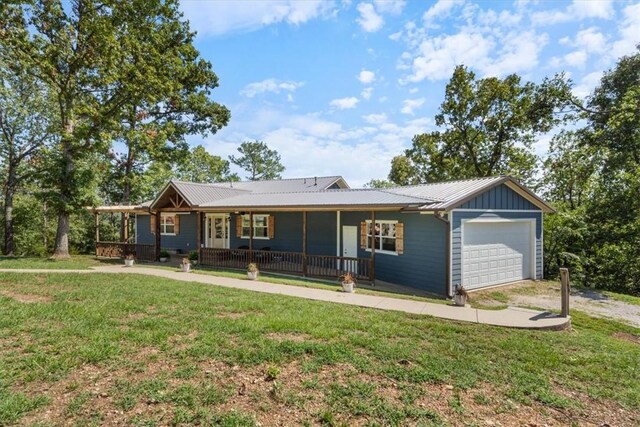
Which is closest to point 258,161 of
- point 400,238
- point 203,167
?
point 203,167

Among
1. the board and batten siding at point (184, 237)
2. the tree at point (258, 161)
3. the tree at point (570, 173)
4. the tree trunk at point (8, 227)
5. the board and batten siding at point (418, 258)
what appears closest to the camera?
the board and batten siding at point (418, 258)

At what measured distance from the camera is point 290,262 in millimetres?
13961

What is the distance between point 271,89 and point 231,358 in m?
16.4

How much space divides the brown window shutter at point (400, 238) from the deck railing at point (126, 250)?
1270 cm

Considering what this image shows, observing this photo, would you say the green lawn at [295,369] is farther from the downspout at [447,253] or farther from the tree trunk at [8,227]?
the tree trunk at [8,227]

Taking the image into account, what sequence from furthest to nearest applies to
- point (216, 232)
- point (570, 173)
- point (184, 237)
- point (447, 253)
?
point (184, 237), point (216, 232), point (570, 173), point (447, 253)

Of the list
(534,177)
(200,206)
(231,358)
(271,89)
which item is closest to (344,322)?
(231,358)

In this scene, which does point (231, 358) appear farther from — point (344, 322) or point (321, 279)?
point (321, 279)

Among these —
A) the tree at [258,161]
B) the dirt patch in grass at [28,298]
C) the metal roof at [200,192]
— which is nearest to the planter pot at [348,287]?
the dirt patch in grass at [28,298]

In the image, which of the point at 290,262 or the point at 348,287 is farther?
the point at 290,262

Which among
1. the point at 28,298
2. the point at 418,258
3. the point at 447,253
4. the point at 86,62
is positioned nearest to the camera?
the point at 28,298

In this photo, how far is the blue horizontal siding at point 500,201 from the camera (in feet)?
35.6

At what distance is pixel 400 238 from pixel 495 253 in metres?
3.36

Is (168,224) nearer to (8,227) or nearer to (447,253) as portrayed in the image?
(8,227)
